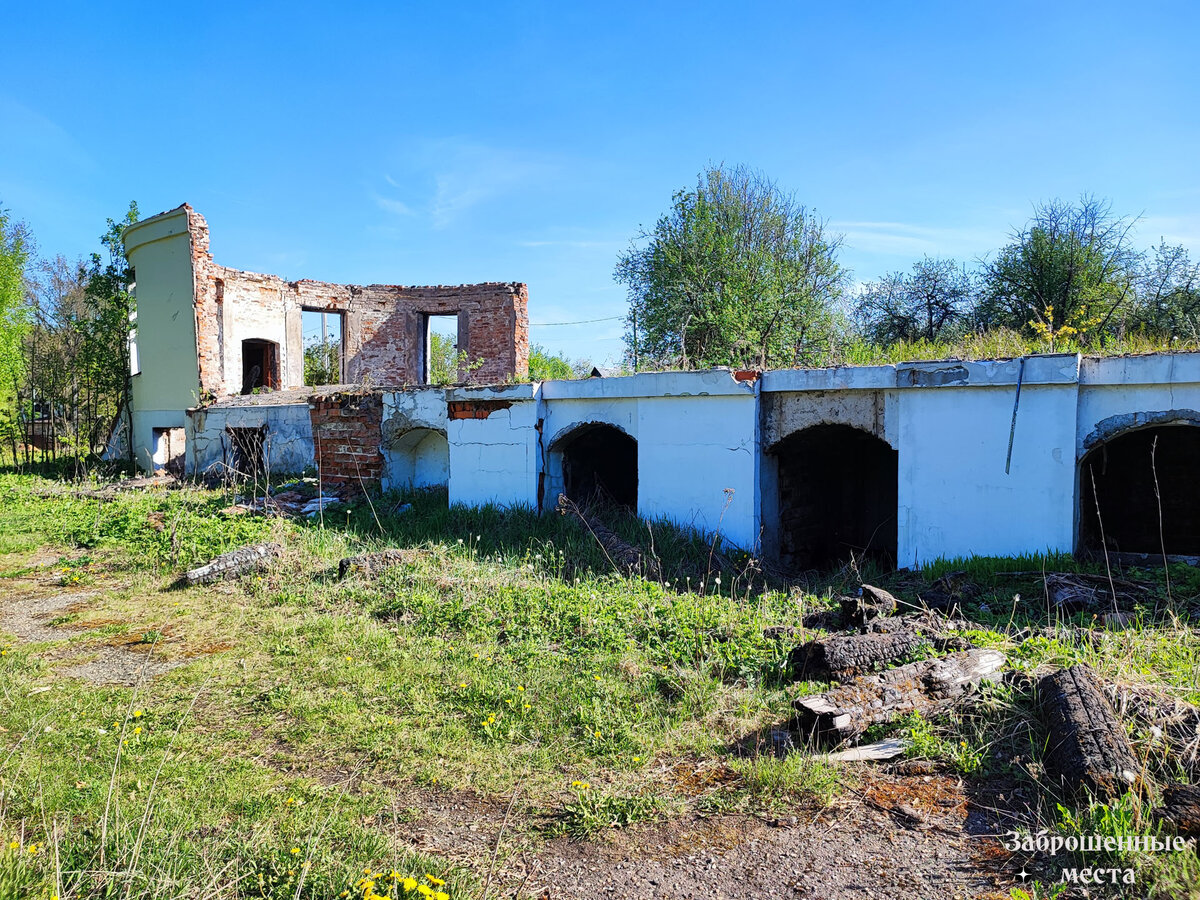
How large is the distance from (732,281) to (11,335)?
19.5 metres

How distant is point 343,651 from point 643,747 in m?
2.84

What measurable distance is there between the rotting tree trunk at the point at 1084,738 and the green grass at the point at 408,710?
6.5 inches

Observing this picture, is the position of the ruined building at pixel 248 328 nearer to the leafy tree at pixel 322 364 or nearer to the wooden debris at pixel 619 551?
the leafy tree at pixel 322 364

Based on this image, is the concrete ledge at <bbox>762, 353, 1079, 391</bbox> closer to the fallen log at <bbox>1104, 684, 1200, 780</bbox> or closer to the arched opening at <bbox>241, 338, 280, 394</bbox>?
the fallen log at <bbox>1104, 684, 1200, 780</bbox>

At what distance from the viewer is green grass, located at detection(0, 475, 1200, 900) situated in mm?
3164

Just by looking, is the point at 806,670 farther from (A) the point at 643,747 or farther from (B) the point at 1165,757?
(B) the point at 1165,757

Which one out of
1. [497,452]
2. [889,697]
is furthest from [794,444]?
[889,697]

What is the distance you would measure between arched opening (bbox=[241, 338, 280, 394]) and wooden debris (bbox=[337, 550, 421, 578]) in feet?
40.7

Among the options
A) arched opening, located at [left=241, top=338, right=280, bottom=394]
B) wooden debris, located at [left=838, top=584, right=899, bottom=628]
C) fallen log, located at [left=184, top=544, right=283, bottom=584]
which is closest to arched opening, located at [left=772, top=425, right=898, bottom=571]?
wooden debris, located at [left=838, top=584, right=899, bottom=628]

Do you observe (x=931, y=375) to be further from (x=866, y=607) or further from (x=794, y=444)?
(x=866, y=607)

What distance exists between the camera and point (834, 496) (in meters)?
10.8

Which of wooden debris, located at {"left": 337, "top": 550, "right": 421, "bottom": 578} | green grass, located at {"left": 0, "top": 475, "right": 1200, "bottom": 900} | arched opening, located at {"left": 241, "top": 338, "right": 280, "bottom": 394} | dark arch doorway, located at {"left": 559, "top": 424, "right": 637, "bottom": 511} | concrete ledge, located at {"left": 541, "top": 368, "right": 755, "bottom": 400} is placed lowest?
green grass, located at {"left": 0, "top": 475, "right": 1200, "bottom": 900}

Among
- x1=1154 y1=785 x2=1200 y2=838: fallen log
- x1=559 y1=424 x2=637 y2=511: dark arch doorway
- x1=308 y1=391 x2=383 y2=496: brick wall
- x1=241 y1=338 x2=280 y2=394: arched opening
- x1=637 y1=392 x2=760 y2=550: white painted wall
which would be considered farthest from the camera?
x1=241 y1=338 x2=280 y2=394: arched opening

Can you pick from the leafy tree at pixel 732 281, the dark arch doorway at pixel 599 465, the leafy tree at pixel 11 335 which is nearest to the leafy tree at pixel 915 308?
the leafy tree at pixel 732 281
